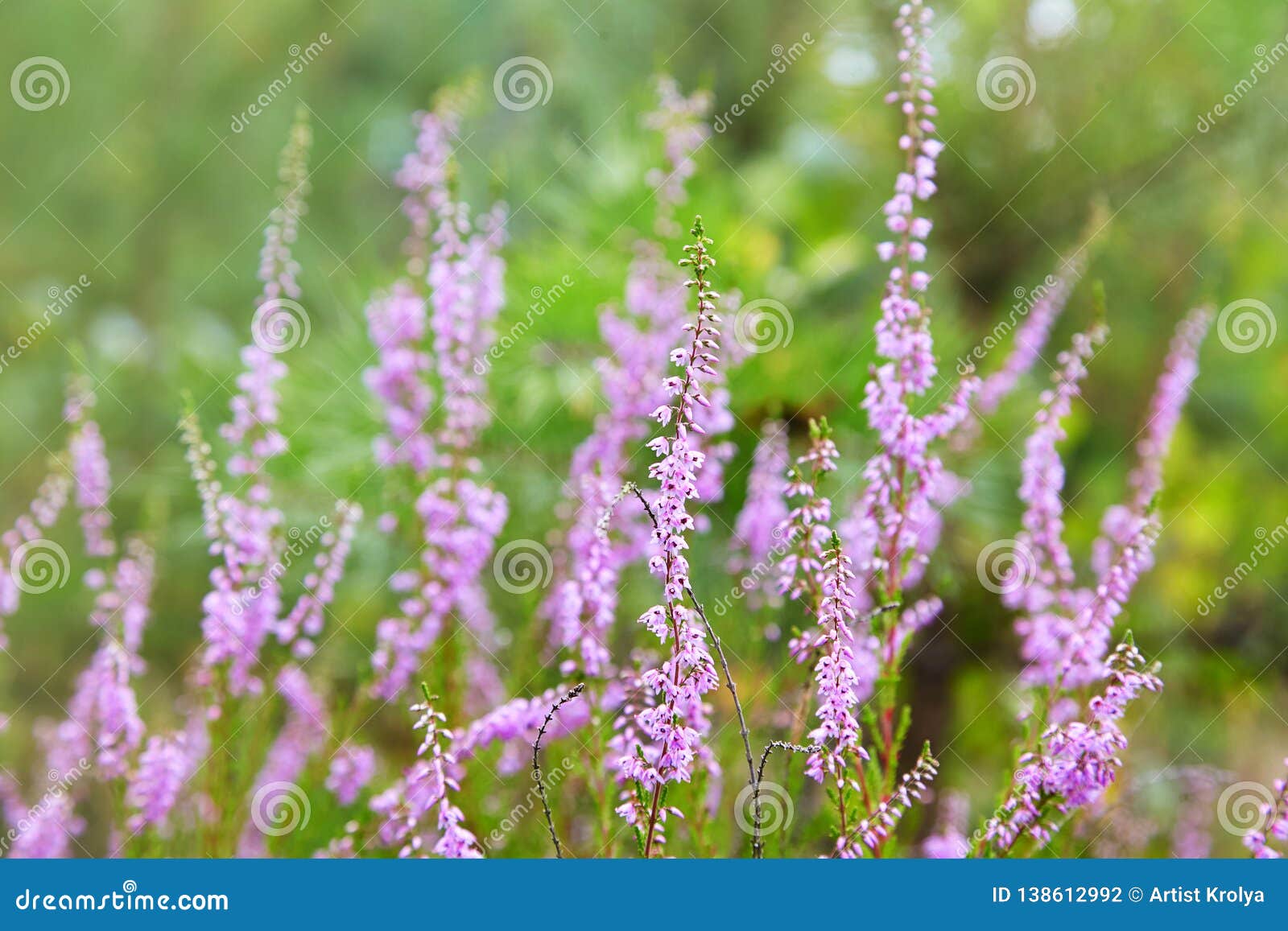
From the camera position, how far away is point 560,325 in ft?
6.46

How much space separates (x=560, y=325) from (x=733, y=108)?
1028mm

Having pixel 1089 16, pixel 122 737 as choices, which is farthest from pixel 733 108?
pixel 122 737

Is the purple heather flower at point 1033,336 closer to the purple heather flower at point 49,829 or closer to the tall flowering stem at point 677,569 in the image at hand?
the tall flowering stem at point 677,569
